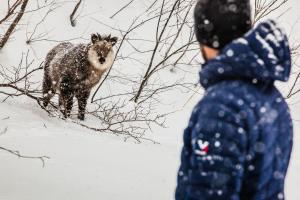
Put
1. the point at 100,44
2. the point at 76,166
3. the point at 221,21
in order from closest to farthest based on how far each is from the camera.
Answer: the point at 221,21
the point at 76,166
the point at 100,44

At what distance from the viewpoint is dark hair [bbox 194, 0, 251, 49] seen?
2020mm

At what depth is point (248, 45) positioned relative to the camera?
6.42 feet

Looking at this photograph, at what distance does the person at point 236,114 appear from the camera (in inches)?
73.9

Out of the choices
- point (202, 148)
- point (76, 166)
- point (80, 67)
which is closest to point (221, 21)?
point (202, 148)

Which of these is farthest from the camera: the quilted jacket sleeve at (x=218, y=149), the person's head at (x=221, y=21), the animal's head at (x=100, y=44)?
the animal's head at (x=100, y=44)

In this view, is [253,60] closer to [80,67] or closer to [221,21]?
[221,21]

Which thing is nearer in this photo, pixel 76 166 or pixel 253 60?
pixel 253 60

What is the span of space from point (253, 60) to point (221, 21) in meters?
0.21

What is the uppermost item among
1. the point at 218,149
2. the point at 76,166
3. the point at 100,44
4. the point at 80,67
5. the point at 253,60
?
the point at 100,44

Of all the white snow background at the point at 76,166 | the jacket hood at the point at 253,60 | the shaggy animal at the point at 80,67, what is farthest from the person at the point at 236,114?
the shaggy animal at the point at 80,67

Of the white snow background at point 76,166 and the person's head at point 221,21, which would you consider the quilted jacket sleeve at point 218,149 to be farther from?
the white snow background at point 76,166

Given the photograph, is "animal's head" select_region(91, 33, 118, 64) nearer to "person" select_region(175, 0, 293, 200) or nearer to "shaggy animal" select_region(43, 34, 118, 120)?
"shaggy animal" select_region(43, 34, 118, 120)

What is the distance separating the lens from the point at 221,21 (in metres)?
2.02

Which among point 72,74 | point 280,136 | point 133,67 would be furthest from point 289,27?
point 280,136
